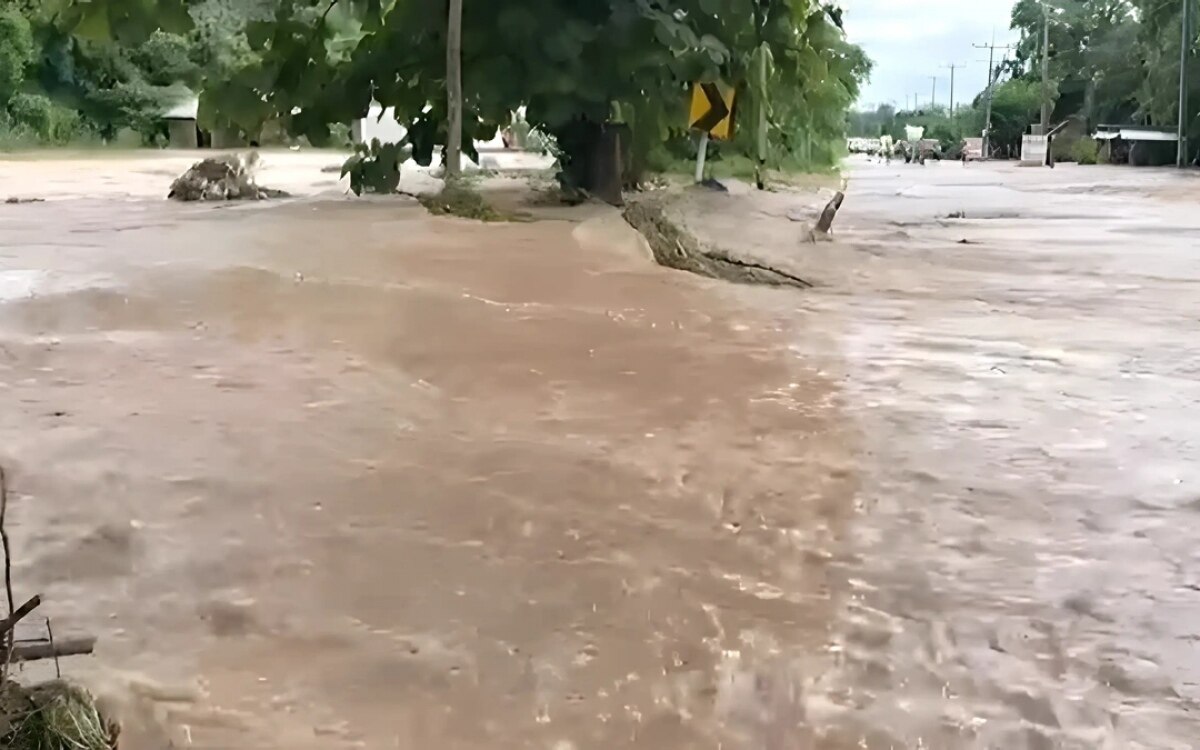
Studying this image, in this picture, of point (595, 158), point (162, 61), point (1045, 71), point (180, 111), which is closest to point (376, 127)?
point (595, 158)

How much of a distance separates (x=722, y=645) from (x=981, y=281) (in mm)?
4269

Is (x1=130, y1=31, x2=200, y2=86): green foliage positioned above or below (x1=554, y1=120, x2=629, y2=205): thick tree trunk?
above

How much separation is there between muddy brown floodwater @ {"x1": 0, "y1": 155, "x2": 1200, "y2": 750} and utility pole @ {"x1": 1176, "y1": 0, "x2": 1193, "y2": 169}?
1919 cm

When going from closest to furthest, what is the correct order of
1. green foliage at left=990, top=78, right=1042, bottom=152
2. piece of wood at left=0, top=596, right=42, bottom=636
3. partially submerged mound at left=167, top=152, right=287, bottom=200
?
1. piece of wood at left=0, top=596, right=42, bottom=636
2. partially submerged mound at left=167, top=152, right=287, bottom=200
3. green foliage at left=990, top=78, right=1042, bottom=152

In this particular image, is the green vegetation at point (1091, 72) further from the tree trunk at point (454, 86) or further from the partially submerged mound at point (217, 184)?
the tree trunk at point (454, 86)

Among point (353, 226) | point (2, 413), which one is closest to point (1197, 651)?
point (2, 413)

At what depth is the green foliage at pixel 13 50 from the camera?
55.1 feet

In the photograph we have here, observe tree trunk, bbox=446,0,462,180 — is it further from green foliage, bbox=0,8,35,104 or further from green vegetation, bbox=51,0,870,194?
green foliage, bbox=0,8,35,104

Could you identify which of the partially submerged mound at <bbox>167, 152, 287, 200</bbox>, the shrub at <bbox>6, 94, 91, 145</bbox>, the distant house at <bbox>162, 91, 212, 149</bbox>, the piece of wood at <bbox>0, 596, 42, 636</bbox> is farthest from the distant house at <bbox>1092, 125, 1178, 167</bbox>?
the piece of wood at <bbox>0, 596, 42, 636</bbox>

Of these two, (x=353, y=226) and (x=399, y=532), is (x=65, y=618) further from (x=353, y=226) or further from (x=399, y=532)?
(x=353, y=226)

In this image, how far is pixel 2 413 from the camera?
263 centimetres

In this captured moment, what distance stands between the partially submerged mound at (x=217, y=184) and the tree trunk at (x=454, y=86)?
2.03m

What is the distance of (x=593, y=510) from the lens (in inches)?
87.3

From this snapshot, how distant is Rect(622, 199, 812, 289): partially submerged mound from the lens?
550 cm
